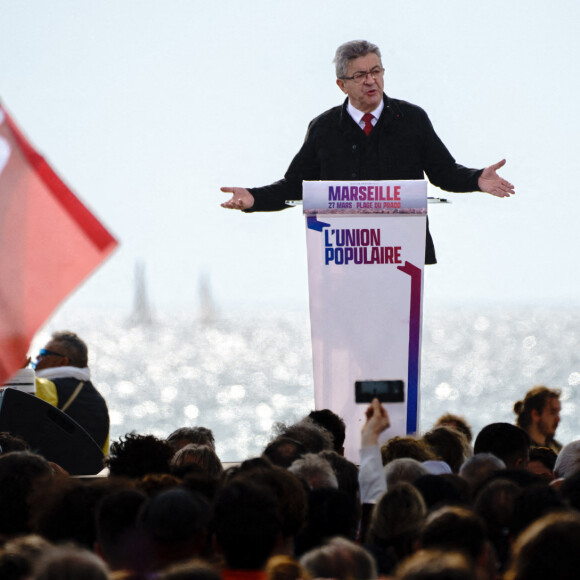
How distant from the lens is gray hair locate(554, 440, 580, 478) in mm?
5758

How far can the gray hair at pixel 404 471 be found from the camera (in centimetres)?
526

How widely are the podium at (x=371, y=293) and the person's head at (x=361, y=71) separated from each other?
56cm

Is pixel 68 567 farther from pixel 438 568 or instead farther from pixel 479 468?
pixel 479 468

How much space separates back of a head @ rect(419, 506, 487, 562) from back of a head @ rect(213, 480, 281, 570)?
0.46m

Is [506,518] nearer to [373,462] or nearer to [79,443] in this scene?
[373,462]

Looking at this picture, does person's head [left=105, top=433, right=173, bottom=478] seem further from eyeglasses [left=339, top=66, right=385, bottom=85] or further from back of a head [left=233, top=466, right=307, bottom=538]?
eyeglasses [left=339, top=66, right=385, bottom=85]

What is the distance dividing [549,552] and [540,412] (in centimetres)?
495

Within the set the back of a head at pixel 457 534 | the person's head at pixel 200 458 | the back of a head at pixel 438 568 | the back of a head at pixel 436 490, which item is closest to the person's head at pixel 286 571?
the back of a head at pixel 438 568

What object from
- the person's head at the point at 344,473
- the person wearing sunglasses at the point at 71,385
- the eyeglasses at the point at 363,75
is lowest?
the person's head at the point at 344,473

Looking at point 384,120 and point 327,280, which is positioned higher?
point 384,120

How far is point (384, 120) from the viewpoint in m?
6.69

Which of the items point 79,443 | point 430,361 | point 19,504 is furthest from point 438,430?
point 430,361

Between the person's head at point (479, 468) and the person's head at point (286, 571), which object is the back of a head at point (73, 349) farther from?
the person's head at point (286, 571)

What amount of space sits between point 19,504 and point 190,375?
254 ft
